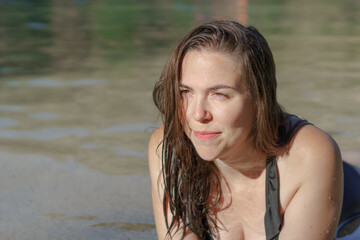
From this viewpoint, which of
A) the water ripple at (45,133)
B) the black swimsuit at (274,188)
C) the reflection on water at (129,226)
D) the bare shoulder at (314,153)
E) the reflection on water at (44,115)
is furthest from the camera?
the reflection on water at (44,115)

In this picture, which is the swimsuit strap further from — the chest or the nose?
the nose

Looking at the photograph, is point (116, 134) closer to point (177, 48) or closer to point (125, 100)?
point (125, 100)

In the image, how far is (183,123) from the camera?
7.62 feet

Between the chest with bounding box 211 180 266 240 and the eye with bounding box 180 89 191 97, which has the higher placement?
the eye with bounding box 180 89 191 97

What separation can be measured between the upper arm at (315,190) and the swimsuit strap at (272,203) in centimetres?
7

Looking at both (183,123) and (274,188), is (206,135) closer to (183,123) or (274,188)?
(183,123)

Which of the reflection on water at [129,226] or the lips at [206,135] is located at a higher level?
the lips at [206,135]

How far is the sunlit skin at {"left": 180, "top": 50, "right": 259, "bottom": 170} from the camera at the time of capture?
2129mm

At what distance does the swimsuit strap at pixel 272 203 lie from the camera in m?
2.40

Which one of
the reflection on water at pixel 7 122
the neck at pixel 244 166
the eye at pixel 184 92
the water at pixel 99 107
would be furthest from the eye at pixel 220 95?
the reflection on water at pixel 7 122

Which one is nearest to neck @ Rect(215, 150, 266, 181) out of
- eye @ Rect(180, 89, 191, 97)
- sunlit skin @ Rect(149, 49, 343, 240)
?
sunlit skin @ Rect(149, 49, 343, 240)

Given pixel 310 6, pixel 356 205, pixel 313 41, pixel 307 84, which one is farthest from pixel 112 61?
pixel 310 6

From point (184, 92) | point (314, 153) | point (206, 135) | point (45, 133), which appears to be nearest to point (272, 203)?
point (314, 153)

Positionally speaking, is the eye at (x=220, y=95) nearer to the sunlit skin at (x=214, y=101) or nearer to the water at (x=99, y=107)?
the sunlit skin at (x=214, y=101)
